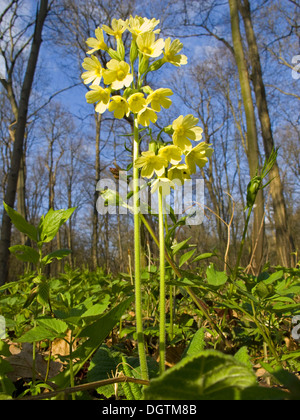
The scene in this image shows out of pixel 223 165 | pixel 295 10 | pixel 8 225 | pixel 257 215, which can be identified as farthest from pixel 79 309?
pixel 223 165

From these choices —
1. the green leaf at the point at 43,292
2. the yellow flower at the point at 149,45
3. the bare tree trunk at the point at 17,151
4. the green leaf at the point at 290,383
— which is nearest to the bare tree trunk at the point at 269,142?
the bare tree trunk at the point at 17,151

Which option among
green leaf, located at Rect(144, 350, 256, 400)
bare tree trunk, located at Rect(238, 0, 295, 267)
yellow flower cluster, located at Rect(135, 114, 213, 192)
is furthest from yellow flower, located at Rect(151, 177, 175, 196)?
bare tree trunk, located at Rect(238, 0, 295, 267)

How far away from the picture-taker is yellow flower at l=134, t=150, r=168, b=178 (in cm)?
78

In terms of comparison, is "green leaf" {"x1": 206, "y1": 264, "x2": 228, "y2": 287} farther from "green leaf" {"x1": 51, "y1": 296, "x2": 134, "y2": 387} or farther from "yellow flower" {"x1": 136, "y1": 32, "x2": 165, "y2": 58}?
"yellow flower" {"x1": 136, "y1": 32, "x2": 165, "y2": 58}

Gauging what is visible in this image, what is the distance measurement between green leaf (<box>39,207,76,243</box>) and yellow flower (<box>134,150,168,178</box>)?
A: 0.26 metres

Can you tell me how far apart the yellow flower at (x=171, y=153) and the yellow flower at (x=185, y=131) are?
3cm

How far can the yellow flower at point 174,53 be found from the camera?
89cm

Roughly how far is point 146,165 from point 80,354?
1.64 ft

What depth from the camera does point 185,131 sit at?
840 mm

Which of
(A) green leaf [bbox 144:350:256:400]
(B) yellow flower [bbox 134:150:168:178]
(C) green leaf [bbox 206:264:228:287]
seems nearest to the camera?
(A) green leaf [bbox 144:350:256:400]

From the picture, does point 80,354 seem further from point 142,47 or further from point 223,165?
point 223,165

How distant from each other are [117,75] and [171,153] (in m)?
0.27

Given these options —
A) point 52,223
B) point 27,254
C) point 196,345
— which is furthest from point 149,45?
point 196,345
